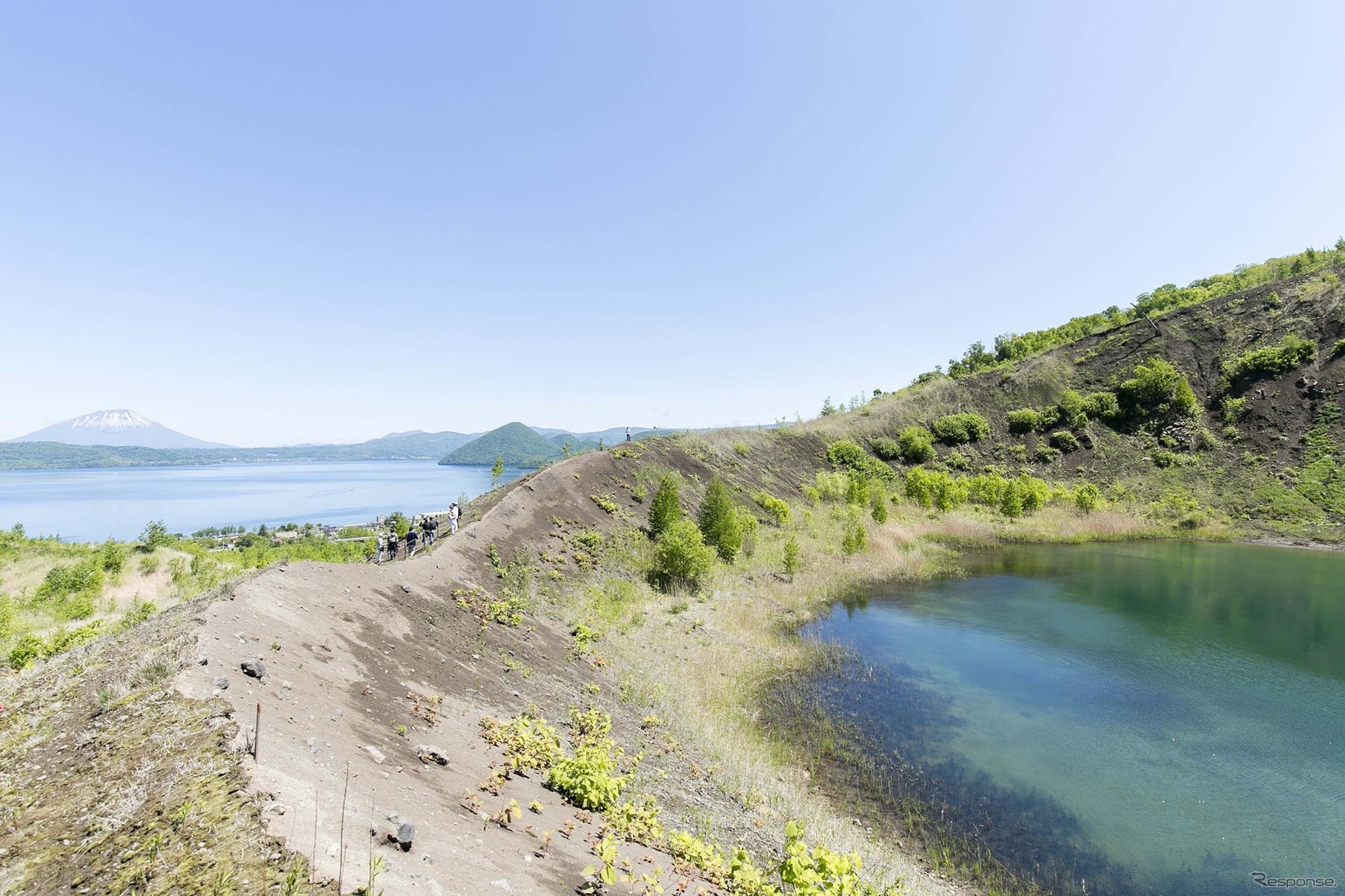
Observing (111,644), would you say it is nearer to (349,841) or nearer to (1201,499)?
(349,841)

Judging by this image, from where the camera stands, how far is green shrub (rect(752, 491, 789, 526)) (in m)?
40.7

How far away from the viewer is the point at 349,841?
5.51 metres

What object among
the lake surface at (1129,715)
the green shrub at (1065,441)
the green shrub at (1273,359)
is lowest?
the lake surface at (1129,715)

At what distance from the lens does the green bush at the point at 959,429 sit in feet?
215

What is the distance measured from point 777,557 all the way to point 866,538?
7.69 m

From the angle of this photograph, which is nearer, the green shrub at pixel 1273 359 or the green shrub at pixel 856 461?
the green shrub at pixel 1273 359

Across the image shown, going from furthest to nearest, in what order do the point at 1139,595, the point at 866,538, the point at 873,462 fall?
the point at 873,462 < the point at 866,538 < the point at 1139,595

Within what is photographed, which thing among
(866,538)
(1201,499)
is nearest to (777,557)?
(866,538)

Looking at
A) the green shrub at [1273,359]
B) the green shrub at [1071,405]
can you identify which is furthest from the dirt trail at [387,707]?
the green shrub at [1273,359]

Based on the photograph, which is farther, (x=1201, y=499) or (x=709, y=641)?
(x=1201, y=499)

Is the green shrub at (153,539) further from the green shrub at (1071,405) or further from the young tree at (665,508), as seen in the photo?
the green shrub at (1071,405)

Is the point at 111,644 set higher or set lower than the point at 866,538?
higher

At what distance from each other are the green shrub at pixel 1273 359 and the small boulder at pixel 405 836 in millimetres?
84957

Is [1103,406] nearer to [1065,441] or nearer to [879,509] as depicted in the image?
[1065,441]
